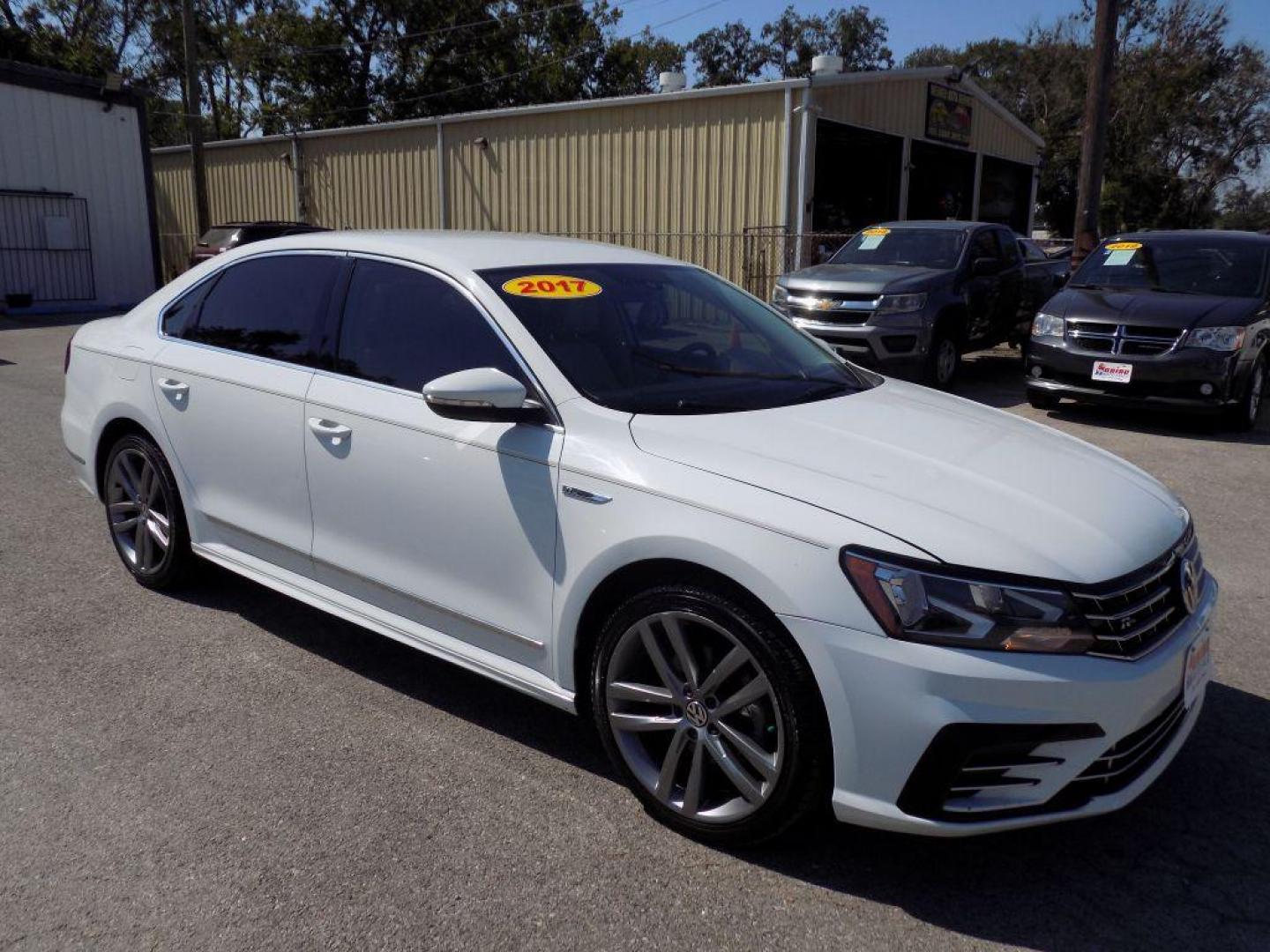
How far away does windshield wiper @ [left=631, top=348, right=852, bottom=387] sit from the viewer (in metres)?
3.43

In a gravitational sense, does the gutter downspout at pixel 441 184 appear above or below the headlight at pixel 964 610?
above

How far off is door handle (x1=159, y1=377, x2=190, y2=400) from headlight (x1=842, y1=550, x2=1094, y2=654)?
2.98 metres

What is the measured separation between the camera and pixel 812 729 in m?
2.54

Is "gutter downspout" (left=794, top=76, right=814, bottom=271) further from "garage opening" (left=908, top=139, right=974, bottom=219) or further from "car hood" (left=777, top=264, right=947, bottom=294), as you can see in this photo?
"garage opening" (left=908, top=139, right=974, bottom=219)

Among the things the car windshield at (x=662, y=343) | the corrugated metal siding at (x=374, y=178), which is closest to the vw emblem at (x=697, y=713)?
the car windshield at (x=662, y=343)

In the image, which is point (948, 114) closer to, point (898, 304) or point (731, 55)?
point (898, 304)

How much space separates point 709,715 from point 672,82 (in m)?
17.0

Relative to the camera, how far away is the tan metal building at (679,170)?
54.2 ft

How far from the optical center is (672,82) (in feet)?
59.2

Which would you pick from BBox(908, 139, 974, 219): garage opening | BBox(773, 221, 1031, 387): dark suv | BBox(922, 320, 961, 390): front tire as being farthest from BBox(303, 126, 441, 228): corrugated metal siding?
BBox(922, 320, 961, 390): front tire

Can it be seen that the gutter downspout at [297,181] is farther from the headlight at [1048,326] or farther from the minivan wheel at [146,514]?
the minivan wheel at [146,514]

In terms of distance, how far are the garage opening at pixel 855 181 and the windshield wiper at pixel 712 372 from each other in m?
16.4

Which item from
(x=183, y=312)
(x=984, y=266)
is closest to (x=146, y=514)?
(x=183, y=312)

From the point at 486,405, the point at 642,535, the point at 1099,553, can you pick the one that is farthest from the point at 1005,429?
the point at 486,405
